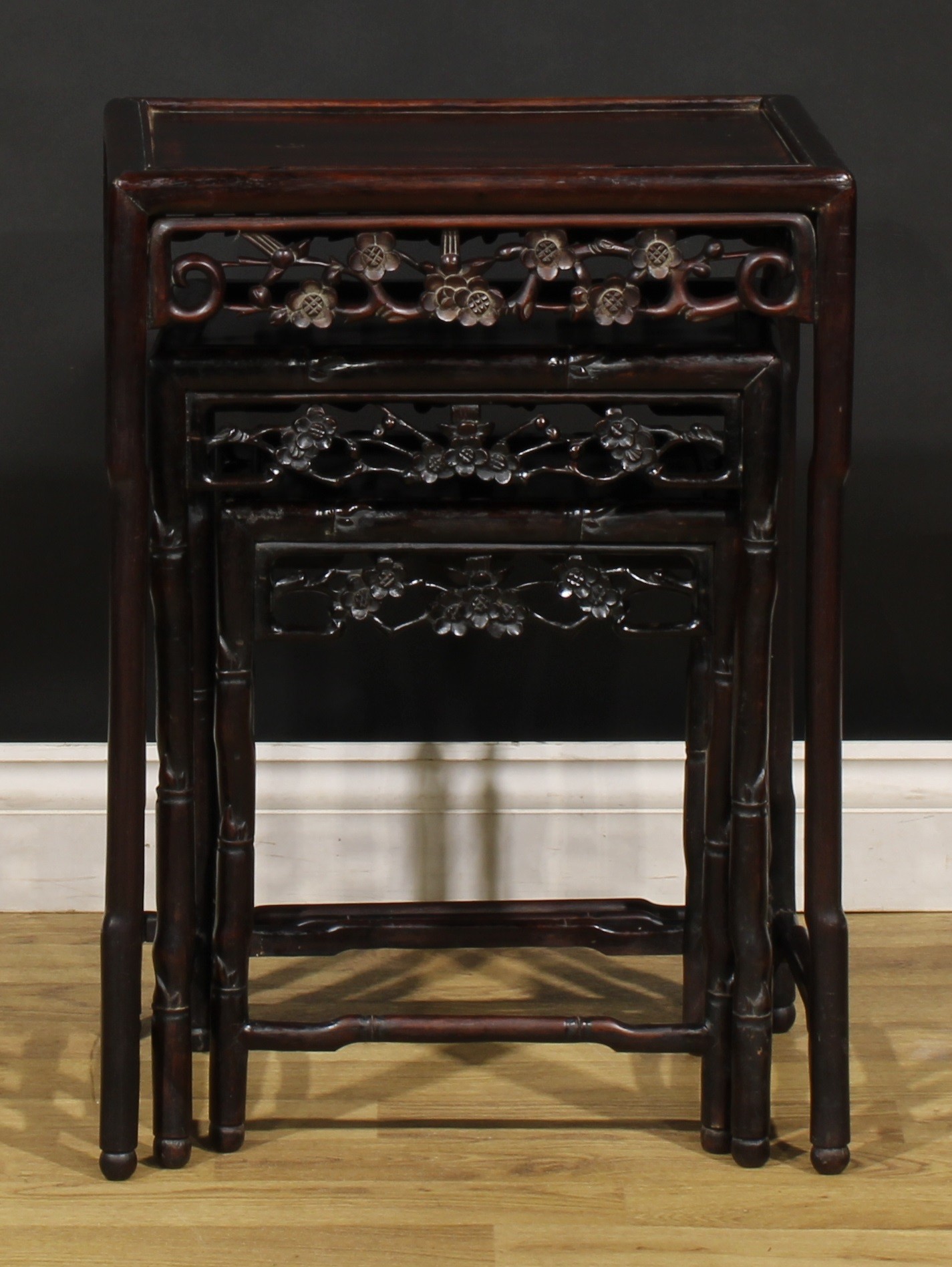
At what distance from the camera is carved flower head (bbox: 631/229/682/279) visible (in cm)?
142

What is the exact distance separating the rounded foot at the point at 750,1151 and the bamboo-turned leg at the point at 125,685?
61 centimetres

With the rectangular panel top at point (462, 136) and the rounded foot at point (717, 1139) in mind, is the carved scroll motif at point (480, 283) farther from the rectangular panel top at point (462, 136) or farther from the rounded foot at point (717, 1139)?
the rounded foot at point (717, 1139)

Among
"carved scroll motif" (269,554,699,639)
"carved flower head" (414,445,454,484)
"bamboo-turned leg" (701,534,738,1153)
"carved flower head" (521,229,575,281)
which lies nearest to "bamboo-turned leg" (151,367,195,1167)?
"carved scroll motif" (269,554,699,639)

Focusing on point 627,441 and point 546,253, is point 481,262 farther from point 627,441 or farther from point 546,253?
point 627,441

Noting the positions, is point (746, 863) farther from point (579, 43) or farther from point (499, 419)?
point (579, 43)

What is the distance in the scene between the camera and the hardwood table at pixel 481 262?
1407 mm

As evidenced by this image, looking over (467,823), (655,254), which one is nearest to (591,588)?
(655,254)

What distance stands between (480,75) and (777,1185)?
4.51 feet

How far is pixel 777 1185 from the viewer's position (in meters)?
1.61

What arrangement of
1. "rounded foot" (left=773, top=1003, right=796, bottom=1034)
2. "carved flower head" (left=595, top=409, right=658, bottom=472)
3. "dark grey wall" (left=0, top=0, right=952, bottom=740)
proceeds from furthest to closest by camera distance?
"dark grey wall" (left=0, top=0, right=952, bottom=740) → "rounded foot" (left=773, top=1003, right=796, bottom=1034) → "carved flower head" (left=595, top=409, right=658, bottom=472)

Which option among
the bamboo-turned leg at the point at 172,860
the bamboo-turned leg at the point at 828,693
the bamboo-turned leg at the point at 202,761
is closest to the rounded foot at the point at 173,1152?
the bamboo-turned leg at the point at 172,860

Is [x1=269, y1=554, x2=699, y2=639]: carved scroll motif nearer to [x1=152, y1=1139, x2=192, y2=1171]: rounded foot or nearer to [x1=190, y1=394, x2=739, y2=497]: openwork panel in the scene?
[x1=190, y1=394, x2=739, y2=497]: openwork panel

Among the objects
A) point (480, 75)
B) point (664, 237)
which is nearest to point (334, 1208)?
point (664, 237)

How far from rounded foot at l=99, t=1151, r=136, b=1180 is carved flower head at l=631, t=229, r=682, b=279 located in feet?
3.26
